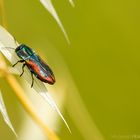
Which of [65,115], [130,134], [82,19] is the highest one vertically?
[82,19]

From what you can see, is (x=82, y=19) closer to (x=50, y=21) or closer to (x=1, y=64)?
(x=50, y=21)

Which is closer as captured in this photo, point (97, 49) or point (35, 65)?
point (35, 65)

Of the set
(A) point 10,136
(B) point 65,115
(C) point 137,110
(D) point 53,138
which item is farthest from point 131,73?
(D) point 53,138

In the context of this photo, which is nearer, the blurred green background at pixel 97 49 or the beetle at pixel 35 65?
the beetle at pixel 35 65

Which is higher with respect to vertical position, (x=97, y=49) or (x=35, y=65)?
(x=35, y=65)

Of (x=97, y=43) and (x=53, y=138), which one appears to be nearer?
(x=53, y=138)

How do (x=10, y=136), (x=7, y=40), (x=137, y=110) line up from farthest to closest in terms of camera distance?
(x=137, y=110) → (x=10, y=136) → (x=7, y=40)
